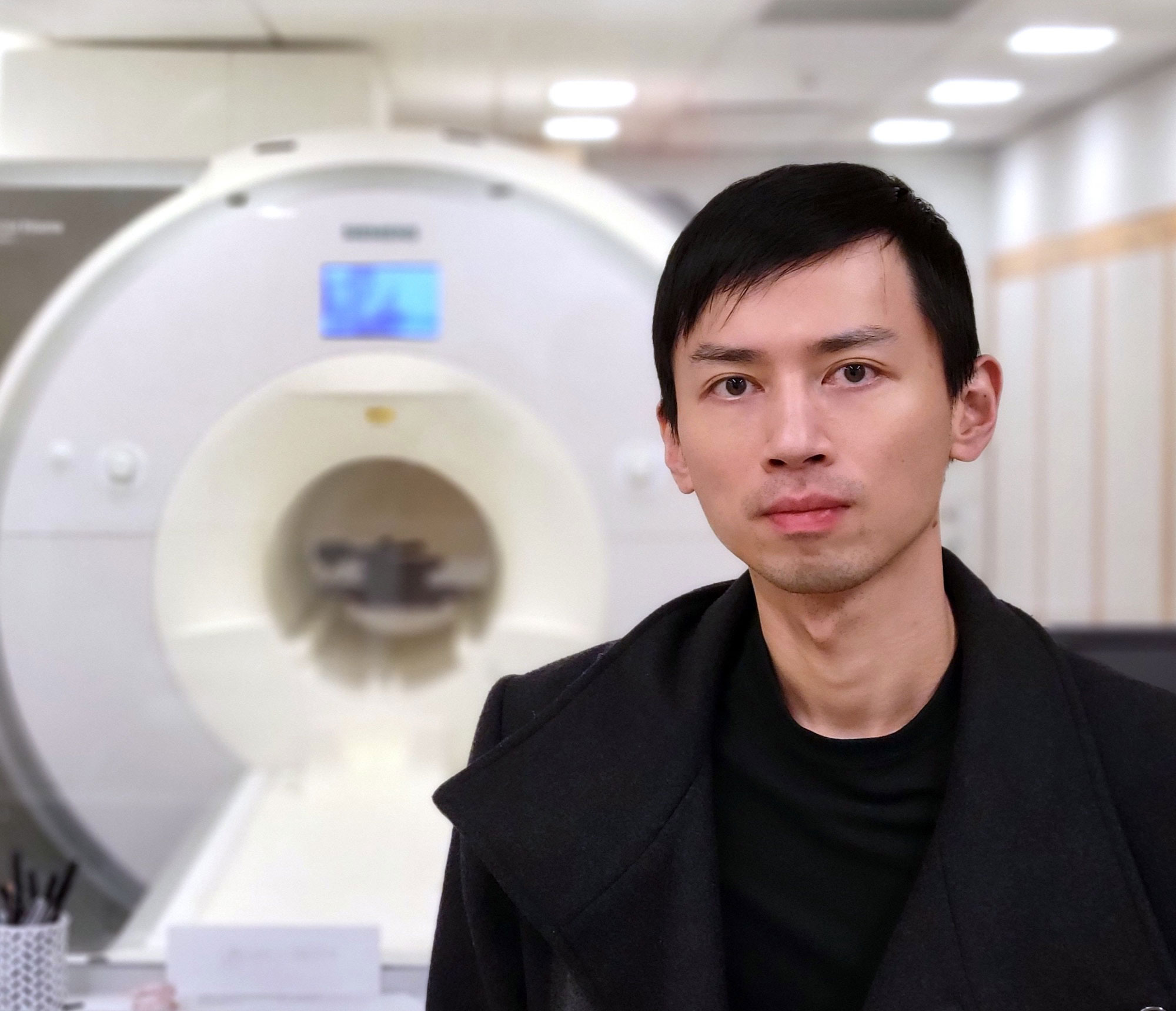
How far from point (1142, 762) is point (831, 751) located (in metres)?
0.21

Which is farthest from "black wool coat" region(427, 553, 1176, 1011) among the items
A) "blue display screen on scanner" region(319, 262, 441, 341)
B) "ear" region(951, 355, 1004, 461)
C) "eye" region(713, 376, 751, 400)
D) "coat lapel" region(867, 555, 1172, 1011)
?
"blue display screen on scanner" region(319, 262, 441, 341)

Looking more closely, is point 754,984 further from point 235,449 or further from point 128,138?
point 128,138

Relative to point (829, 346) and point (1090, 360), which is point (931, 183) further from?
point (829, 346)

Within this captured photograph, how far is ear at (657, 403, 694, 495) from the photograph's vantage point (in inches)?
40.6

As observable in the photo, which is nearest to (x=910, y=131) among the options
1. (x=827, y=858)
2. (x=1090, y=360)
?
(x=1090, y=360)

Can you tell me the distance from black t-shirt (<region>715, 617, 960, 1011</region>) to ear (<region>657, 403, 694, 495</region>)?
0.66 ft

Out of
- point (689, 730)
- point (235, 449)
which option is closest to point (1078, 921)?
point (689, 730)

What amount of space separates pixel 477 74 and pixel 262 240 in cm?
32

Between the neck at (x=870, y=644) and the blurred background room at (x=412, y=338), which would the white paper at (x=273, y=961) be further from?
the neck at (x=870, y=644)

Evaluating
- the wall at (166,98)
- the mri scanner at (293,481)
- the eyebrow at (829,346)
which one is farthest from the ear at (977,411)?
the wall at (166,98)

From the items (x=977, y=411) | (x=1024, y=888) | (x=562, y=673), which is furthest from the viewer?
(x=562, y=673)

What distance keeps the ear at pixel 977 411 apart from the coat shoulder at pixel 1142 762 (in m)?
0.17

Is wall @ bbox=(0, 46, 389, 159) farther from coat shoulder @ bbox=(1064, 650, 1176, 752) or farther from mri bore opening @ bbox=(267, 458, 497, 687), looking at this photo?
coat shoulder @ bbox=(1064, 650, 1176, 752)

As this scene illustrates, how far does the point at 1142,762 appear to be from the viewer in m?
0.91
